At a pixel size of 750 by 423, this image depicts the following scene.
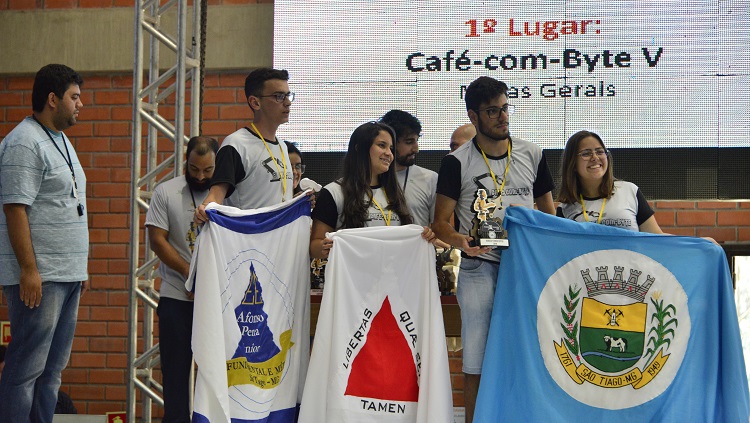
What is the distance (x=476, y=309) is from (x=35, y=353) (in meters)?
1.85

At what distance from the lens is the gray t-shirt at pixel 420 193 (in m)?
4.03

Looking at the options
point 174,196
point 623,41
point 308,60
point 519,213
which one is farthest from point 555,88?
point 174,196

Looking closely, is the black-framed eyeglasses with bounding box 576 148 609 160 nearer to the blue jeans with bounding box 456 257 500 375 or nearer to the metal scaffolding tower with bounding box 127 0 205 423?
the blue jeans with bounding box 456 257 500 375

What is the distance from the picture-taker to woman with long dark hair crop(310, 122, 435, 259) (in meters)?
3.79

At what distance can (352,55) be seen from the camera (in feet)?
18.8

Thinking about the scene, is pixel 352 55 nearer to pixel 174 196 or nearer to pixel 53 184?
pixel 174 196

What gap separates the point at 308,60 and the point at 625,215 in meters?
2.64

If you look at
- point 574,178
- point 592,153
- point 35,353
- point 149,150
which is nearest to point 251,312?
point 35,353

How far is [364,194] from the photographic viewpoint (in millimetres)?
3816

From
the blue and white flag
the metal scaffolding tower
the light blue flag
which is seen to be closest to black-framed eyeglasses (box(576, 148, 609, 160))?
the light blue flag

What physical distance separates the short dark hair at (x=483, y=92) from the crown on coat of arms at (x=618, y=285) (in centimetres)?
87

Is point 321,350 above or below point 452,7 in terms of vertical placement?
below

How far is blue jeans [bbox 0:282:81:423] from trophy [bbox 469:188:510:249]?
1.78m

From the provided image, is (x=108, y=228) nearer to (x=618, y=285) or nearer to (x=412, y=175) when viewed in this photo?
(x=412, y=175)
